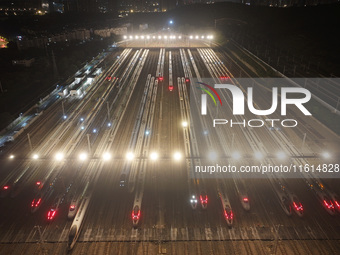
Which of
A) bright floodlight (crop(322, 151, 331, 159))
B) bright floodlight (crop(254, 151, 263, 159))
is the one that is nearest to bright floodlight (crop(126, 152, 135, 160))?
bright floodlight (crop(254, 151, 263, 159))

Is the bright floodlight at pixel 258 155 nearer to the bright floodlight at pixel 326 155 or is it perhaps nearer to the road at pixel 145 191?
the road at pixel 145 191

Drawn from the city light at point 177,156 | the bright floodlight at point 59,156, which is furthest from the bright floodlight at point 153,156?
the bright floodlight at point 59,156

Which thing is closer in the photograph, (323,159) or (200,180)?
(200,180)

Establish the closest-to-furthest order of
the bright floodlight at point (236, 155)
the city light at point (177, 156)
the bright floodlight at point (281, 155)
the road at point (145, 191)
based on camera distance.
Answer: the road at point (145, 191) → the bright floodlight at point (281, 155) → the city light at point (177, 156) → the bright floodlight at point (236, 155)

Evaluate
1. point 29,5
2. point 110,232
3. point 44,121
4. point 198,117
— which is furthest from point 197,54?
point 29,5

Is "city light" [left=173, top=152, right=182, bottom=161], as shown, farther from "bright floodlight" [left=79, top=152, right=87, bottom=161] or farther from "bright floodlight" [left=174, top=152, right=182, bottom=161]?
"bright floodlight" [left=79, top=152, right=87, bottom=161]

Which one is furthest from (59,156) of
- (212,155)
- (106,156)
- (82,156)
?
(212,155)

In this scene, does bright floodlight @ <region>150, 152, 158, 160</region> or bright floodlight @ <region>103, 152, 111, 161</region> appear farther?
bright floodlight @ <region>103, 152, 111, 161</region>

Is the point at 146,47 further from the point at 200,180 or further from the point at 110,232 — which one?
the point at 110,232
